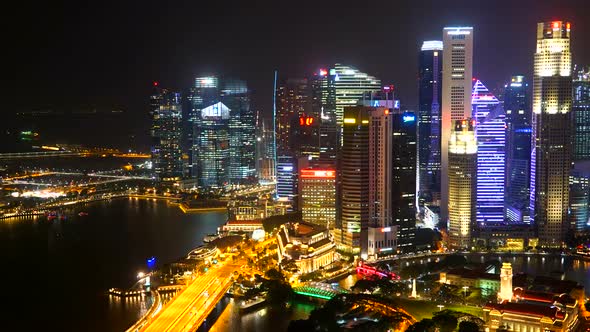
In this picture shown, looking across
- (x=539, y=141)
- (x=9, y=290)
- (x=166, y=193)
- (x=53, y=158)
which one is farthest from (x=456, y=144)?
(x=53, y=158)

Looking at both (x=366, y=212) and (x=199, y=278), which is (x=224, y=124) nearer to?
(x=366, y=212)

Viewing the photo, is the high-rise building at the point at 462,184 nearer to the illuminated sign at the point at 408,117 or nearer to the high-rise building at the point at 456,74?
the illuminated sign at the point at 408,117

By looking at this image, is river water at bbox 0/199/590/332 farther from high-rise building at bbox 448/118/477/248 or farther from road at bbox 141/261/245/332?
high-rise building at bbox 448/118/477/248

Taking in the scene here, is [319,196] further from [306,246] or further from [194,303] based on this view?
[194,303]

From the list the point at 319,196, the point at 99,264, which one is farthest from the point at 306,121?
the point at 99,264

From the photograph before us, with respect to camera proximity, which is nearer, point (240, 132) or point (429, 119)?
point (429, 119)

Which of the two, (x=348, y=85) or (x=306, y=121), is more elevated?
(x=348, y=85)

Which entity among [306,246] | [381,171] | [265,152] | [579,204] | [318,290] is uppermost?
[265,152]
